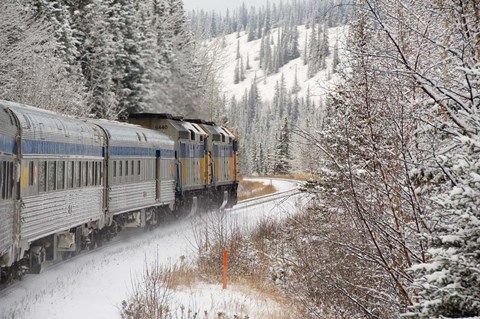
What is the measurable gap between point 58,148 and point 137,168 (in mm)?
7094

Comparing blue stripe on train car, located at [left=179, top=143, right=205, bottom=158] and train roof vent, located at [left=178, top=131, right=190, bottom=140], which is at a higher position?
train roof vent, located at [left=178, top=131, right=190, bottom=140]

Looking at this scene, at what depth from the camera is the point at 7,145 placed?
9562 millimetres

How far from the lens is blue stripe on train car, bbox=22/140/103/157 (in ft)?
36.0

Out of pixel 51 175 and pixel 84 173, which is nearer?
pixel 51 175

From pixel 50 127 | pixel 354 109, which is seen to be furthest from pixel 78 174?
pixel 354 109

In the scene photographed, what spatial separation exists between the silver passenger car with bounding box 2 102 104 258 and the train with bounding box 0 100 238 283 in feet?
0.06

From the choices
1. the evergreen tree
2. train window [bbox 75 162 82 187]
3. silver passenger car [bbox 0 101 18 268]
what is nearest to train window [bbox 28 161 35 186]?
silver passenger car [bbox 0 101 18 268]

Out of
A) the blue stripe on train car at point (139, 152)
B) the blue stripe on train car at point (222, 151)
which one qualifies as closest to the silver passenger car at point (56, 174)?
the blue stripe on train car at point (139, 152)

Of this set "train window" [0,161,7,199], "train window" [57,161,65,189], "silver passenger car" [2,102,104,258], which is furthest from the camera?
"train window" [57,161,65,189]

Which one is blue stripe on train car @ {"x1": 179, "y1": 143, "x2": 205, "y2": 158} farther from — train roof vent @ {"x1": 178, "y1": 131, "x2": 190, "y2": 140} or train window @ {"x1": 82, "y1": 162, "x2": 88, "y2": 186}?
train window @ {"x1": 82, "y1": 162, "x2": 88, "y2": 186}

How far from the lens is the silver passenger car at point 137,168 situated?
17328mm

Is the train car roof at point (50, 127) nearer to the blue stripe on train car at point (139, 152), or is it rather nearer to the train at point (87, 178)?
the train at point (87, 178)

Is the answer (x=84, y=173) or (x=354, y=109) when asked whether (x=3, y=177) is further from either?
(x=84, y=173)

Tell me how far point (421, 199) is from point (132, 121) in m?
19.5
